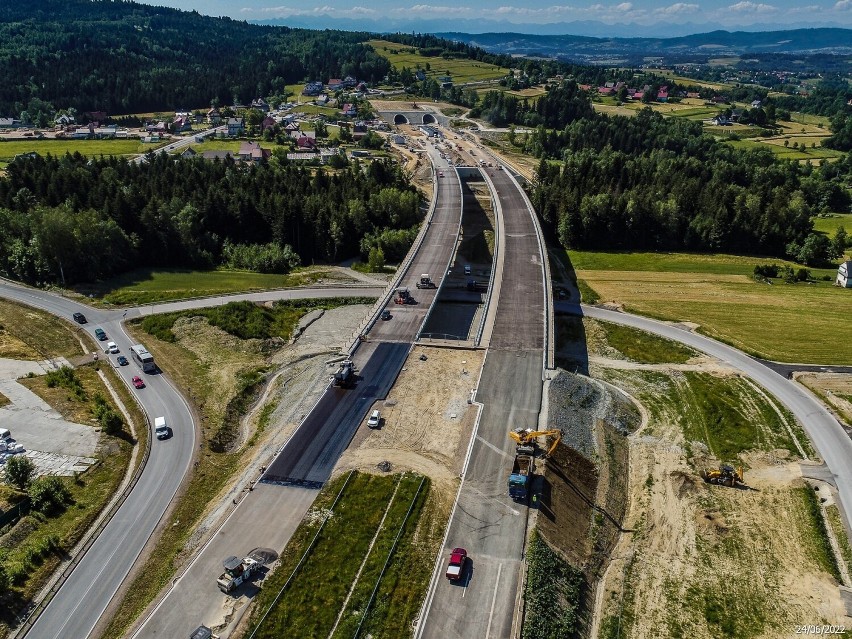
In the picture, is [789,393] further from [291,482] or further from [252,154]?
[252,154]

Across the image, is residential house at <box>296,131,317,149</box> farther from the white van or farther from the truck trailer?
the truck trailer

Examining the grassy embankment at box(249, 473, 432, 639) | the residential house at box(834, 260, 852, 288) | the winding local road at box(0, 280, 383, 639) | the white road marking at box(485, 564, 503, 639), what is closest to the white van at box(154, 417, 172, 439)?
the winding local road at box(0, 280, 383, 639)

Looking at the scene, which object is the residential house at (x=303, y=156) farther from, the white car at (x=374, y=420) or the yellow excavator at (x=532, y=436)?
the yellow excavator at (x=532, y=436)

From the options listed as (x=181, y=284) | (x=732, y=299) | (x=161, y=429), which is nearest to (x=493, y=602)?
(x=161, y=429)

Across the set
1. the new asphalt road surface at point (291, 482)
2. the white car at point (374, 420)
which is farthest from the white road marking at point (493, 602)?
the white car at point (374, 420)

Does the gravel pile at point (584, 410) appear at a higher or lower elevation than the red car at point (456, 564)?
lower

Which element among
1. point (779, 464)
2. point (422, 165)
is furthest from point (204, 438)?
point (422, 165)

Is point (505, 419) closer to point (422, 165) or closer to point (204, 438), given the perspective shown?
point (204, 438)
